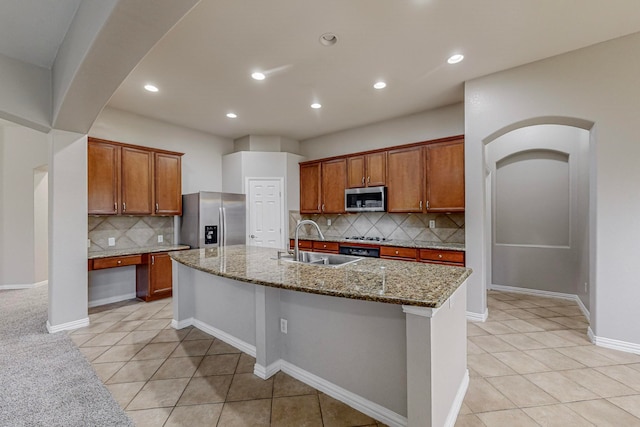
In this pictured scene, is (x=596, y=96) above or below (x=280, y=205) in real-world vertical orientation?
above

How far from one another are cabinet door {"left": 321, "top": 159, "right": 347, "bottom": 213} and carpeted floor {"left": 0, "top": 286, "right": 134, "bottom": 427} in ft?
12.4

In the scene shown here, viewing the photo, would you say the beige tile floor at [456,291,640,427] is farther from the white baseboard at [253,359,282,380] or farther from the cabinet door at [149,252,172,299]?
the cabinet door at [149,252,172,299]

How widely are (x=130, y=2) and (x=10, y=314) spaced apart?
453 centimetres

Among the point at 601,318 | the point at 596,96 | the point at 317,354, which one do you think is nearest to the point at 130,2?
the point at 317,354

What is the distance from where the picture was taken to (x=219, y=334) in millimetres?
2842

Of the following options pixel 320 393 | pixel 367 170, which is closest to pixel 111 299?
pixel 320 393

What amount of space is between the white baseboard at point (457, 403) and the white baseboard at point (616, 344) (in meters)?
1.67

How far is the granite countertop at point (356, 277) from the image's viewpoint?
1.39 meters

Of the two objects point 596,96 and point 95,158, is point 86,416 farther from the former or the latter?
point 596,96

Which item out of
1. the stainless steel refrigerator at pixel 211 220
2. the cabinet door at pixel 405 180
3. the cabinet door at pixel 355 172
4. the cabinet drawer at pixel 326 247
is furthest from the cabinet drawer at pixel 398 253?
the stainless steel refrigerator at pixel 211 220

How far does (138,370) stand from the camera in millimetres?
2287

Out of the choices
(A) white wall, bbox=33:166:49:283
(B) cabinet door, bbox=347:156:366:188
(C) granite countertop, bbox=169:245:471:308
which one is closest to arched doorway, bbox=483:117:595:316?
(B) cabinet door, bbox=347:156:366:188

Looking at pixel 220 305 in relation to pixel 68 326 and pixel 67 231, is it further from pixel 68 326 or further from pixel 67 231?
pixel 67 231

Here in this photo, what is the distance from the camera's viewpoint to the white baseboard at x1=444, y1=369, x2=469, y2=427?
1630 millimetres
